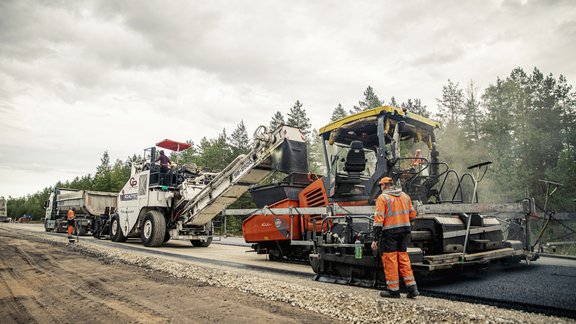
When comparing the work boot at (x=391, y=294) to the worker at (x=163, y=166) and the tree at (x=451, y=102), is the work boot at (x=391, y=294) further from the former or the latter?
the tree at (x=451, y=102)

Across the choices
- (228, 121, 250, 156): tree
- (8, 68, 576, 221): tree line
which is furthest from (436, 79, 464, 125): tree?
(228, 121, 250, 156): tree

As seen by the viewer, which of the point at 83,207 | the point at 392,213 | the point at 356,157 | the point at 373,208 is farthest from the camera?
the point at 83,207

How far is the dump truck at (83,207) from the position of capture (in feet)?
60.9

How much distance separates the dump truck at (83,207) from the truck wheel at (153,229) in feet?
18.5

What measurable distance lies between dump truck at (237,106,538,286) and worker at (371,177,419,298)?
301 millimetres

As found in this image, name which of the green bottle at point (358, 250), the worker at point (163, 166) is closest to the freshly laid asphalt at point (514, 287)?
the green bottle at point (358, 250)

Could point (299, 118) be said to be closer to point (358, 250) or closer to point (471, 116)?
point (471, 116)

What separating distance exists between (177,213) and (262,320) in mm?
9107

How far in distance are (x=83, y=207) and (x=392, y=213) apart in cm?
1855

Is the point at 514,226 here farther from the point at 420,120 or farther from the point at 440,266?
the point at 440,266

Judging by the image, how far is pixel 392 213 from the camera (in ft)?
14.5

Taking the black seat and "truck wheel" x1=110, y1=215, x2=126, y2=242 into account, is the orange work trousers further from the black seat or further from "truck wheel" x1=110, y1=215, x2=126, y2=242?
"truck wheel" x1=110, y1=215, x2=126, y2=242

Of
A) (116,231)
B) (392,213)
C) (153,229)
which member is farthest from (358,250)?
(116,231)

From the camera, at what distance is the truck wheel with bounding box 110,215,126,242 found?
1349cm
